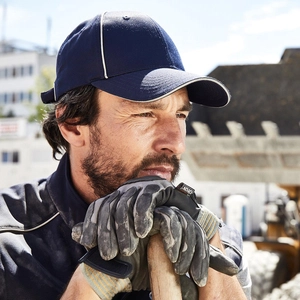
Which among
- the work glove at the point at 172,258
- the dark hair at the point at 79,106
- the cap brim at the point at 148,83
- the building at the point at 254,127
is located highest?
the cap brim at the point at 148,83

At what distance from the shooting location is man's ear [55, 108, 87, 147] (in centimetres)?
212

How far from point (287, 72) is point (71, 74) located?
385cm

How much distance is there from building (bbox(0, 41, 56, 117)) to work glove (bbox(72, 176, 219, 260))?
44.7 meters

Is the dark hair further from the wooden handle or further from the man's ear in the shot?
the wooden handle

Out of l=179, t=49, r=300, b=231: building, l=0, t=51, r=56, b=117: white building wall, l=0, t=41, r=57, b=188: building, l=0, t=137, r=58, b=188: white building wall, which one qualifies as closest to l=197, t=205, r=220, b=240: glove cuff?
l=179, t=49, r=300, b=231: building

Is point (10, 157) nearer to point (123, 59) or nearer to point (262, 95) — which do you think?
point (262, 95)

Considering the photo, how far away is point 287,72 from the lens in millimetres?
5535

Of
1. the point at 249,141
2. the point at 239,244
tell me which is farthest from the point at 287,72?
the point at 239,244

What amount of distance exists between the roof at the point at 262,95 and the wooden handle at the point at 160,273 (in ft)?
13.1

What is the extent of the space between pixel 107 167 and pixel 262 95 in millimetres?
3871

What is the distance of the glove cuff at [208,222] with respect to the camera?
182cm

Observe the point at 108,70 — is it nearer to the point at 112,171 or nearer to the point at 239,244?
the point at 112,171

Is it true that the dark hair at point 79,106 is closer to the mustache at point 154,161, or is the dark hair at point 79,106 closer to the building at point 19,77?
the mustache at point 154,161

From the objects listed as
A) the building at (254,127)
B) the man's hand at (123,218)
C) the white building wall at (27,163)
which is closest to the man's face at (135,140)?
the man's hand at (123,218)
